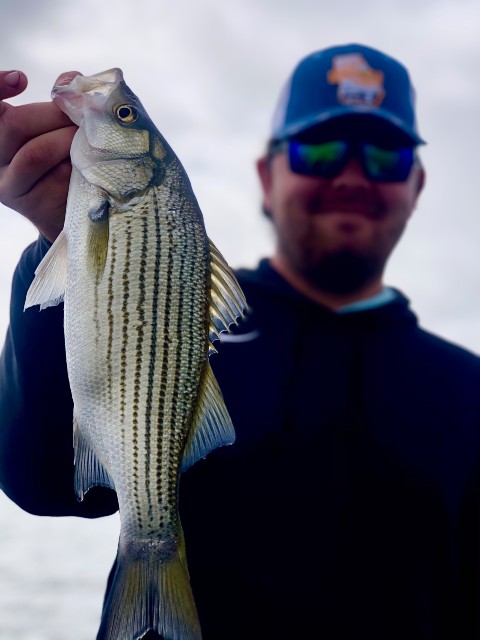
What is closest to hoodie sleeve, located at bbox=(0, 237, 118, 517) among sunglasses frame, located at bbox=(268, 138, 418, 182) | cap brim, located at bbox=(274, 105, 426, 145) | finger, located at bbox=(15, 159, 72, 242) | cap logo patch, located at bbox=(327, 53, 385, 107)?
finger, located at bbox=(15, 159, 72, 242)

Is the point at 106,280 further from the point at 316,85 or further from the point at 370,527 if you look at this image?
the point at 316,85

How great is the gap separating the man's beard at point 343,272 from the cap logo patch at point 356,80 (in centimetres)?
93

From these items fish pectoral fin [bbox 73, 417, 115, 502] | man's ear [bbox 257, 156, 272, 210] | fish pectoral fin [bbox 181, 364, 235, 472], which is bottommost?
fish pectoral fin [bbox 73, 417, 115, 502]

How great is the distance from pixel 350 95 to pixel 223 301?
2812 millimetres

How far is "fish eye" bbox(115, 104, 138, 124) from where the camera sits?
6.32 feet

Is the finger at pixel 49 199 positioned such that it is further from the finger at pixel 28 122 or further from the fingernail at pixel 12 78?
the fingernail at pixel 12 78

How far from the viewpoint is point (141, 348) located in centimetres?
174

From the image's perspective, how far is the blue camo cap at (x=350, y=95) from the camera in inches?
161

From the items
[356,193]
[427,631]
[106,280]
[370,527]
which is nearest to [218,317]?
[106,280]

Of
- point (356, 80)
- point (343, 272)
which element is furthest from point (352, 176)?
point (356, 80)

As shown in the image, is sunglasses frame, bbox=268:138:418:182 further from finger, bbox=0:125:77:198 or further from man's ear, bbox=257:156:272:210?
finger, bbox=0:125:77:198

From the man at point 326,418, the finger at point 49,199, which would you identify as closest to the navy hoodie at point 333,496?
the man at point 326,418

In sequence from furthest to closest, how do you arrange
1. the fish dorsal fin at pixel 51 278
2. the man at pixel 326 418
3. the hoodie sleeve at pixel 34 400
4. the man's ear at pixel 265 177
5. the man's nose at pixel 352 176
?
1. the man's ear at pixel 265 177
2. the man's nose at pixel 352 176
3. the man at pixel 326 418
4. the hoodie sleeve at pixel 34 400
5. the fish dorsal fin at pixel 51 278

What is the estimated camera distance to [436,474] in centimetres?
340
